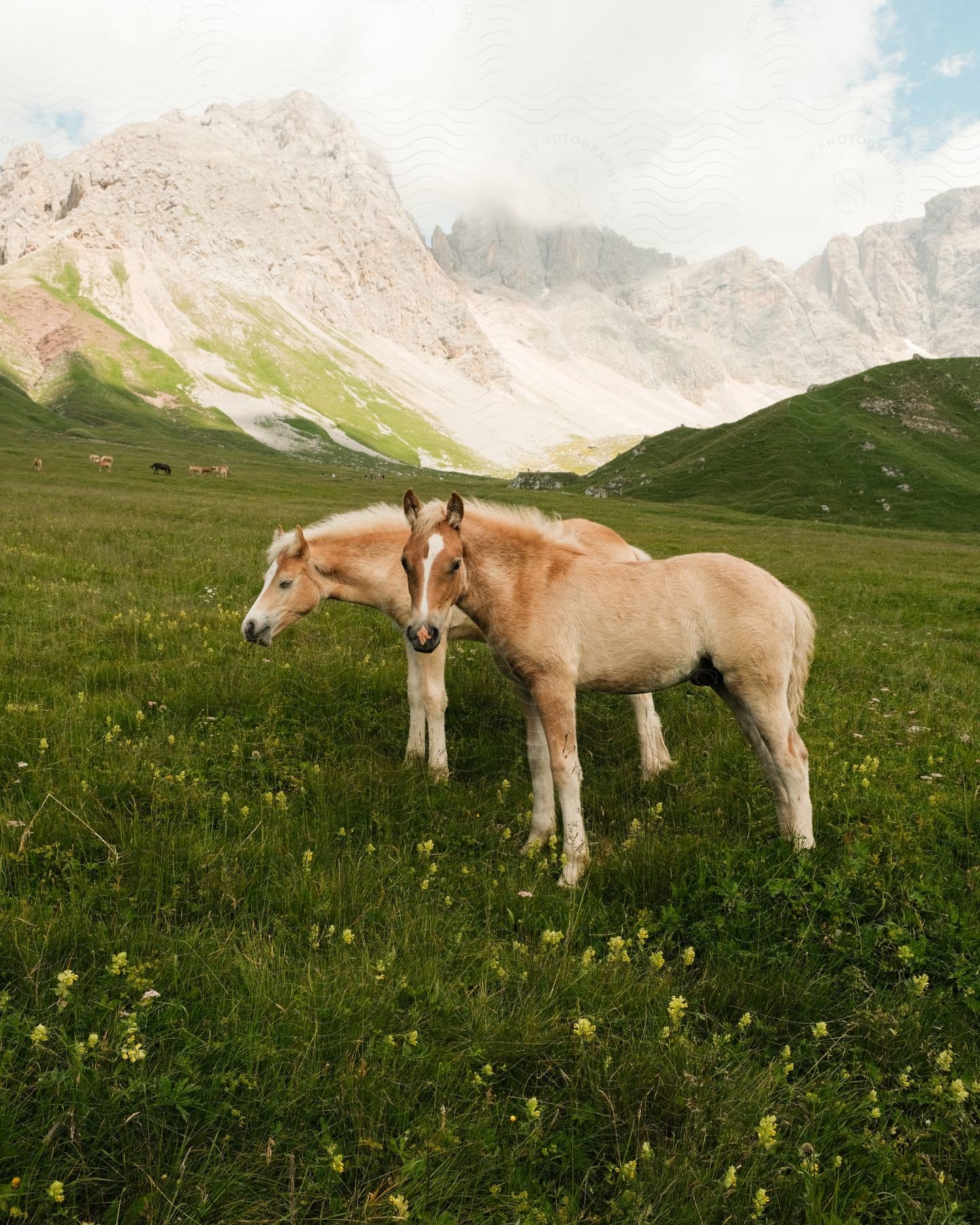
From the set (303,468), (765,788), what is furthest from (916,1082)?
(303,468)

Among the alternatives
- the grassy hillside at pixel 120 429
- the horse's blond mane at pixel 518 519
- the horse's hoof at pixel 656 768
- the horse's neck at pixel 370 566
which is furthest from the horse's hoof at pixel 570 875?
the grassy hillside at pixel 120 429

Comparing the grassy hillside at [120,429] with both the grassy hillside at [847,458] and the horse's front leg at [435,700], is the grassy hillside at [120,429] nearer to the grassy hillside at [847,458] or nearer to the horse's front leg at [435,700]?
the grassy hillside at [847,458]

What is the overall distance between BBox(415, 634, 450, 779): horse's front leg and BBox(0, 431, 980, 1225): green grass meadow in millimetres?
408

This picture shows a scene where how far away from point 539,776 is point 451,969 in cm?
264

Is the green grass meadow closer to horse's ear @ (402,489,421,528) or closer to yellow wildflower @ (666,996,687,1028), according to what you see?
yellow wildflower @ (666,996,687,1028)

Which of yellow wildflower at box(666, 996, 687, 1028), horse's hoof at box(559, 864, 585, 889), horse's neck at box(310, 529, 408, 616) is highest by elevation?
horse's neck at box(310, 529, 408, 616)

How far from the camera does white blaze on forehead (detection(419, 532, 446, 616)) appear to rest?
6098 mm

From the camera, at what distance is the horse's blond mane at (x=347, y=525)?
9227 millimetres

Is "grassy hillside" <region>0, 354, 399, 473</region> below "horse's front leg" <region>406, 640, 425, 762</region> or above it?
above

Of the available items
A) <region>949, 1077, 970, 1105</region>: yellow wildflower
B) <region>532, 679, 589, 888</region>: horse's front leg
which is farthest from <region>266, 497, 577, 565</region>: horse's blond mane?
<region>949, 1077, 970, 1105</region>: yellow wildflower

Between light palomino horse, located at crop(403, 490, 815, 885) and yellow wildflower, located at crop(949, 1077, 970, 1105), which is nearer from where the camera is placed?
yellow wildflower, located at crop(949, 1077, 970, 1105)

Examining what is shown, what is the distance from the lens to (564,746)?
6.21 m

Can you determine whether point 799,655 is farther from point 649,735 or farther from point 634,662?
point 649,735

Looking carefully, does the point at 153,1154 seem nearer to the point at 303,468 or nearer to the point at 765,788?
the point at 765,788
